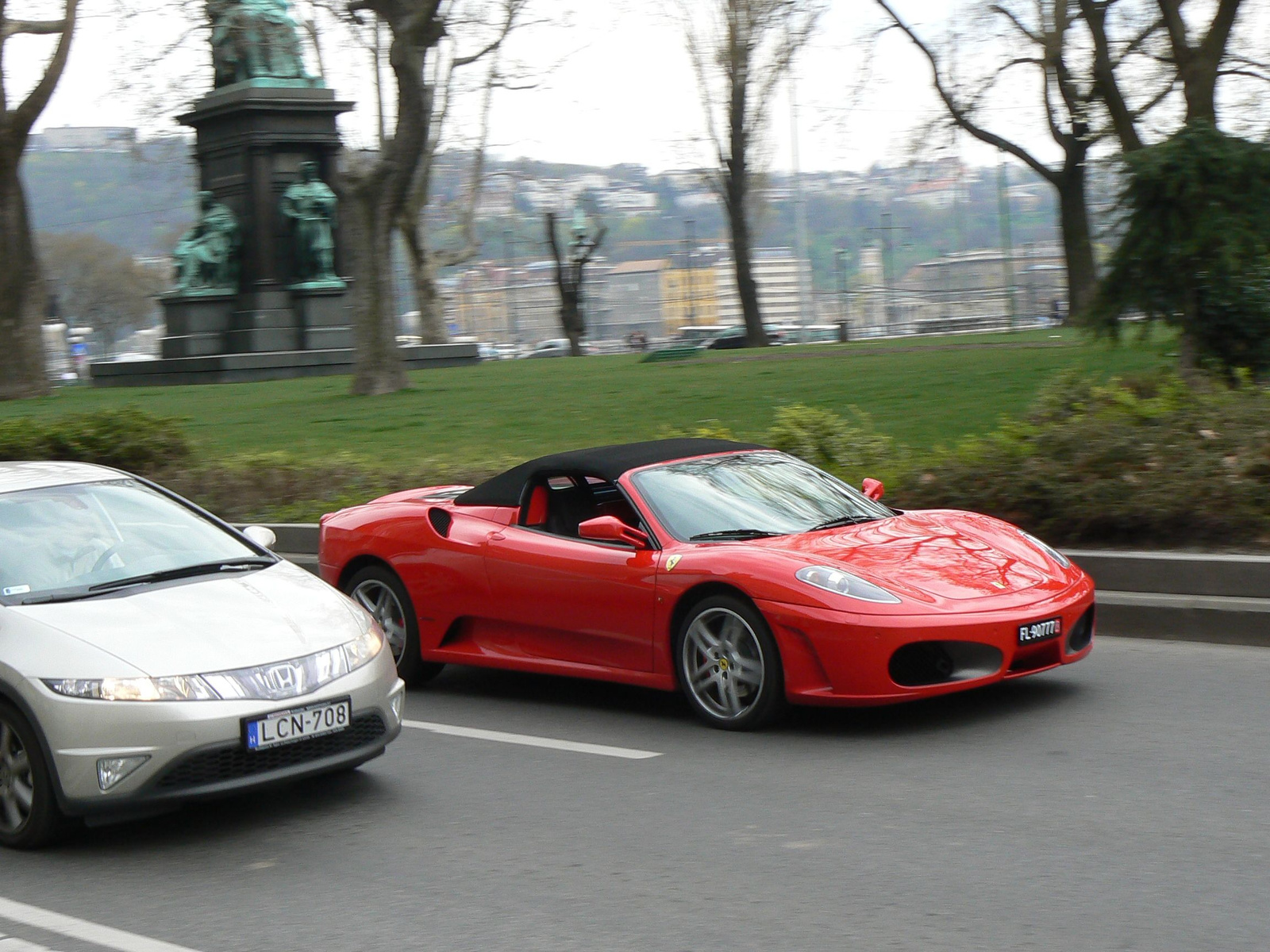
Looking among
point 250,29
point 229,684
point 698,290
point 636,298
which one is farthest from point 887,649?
point 698,290

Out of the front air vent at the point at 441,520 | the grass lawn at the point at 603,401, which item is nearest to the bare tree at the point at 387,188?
the grass lawn at the point at 603,401

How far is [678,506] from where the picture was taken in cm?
750

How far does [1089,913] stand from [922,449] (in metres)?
10.3

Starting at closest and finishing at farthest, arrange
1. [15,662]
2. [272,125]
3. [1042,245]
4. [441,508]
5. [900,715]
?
[15,662] → [900,715] → [441,508] → [272,125] → [1042,245]

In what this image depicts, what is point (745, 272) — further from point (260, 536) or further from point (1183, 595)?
point (260, 536)

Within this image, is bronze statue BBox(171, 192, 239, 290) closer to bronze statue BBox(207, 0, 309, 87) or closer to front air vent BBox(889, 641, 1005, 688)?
bronze statue BBox(207, 0, 309, 87)

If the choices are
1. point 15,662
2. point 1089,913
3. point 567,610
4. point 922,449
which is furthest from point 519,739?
point 922,449

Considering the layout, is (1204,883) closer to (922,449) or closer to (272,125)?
(922,449)

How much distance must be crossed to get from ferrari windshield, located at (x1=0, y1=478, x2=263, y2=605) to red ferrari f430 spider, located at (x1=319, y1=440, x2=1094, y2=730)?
1.55m

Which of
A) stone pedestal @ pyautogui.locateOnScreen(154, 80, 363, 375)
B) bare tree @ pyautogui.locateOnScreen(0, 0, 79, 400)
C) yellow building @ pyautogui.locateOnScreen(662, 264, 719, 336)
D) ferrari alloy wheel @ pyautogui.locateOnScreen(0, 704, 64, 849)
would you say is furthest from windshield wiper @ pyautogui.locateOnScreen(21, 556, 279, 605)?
yellow building @ pyautogui.locateOnScreen(662, 264, 719, 336)

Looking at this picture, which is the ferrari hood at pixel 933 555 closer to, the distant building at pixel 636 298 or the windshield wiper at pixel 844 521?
the windshield wiper at pixel 844 521

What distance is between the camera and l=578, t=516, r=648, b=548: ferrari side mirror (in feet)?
23.7

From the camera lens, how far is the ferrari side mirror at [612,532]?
7.24m

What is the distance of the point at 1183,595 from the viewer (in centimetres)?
878
